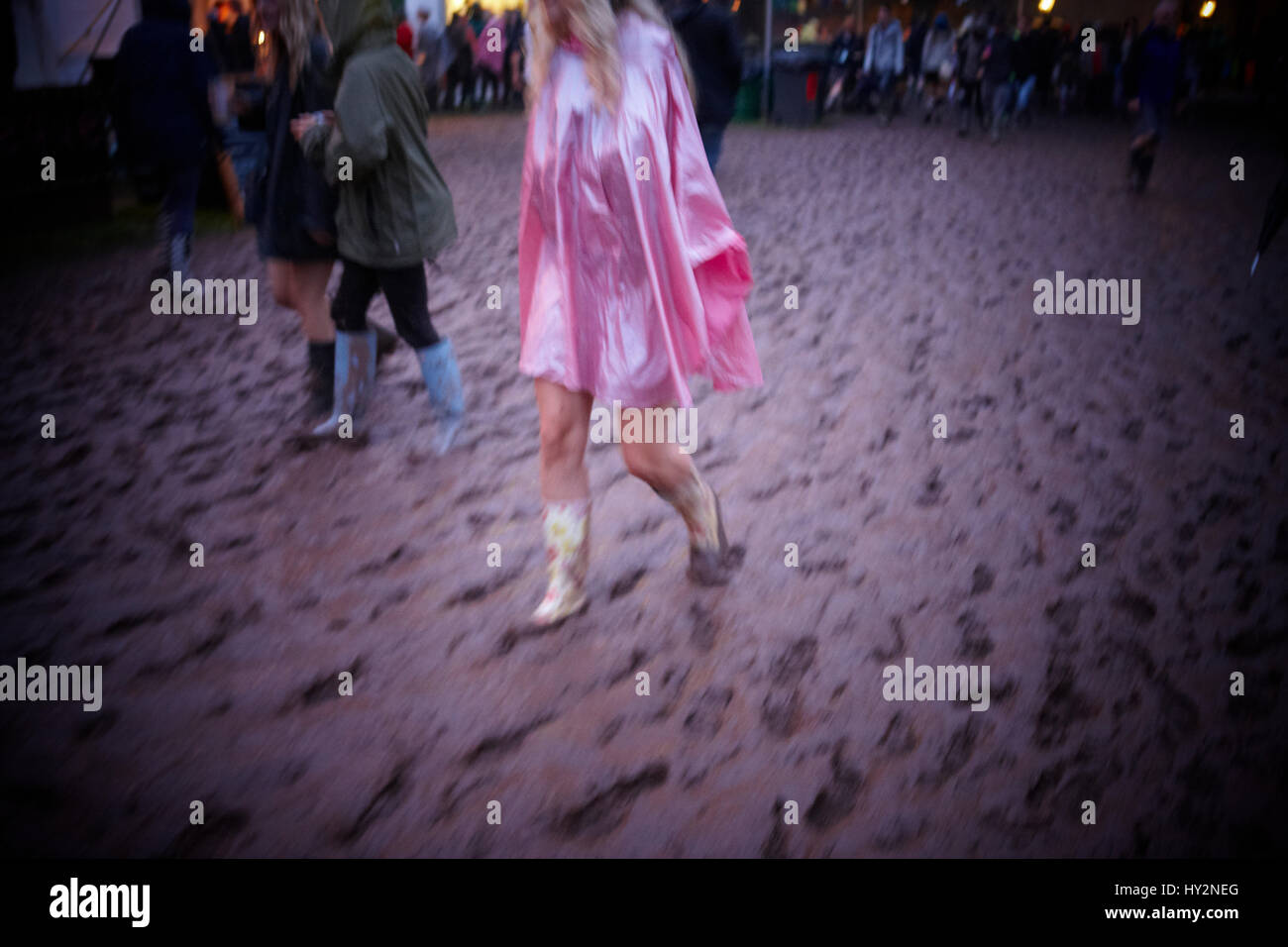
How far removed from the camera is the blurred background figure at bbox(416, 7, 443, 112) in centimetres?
2069

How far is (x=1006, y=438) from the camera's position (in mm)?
4797

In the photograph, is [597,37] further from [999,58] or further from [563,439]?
[999,58]

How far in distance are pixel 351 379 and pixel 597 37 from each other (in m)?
2.31

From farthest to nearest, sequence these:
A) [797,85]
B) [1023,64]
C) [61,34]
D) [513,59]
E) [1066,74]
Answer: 1. [1066,74]
2. [513,59]
3. [797,85]
4. [1023,64]
5. [61,34]

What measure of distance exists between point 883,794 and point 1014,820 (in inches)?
12.7

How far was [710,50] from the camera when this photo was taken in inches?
303

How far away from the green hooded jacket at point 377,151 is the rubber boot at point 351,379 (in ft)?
1.47

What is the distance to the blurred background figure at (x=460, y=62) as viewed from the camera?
21906mm

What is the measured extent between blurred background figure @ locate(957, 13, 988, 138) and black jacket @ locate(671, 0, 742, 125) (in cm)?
1068

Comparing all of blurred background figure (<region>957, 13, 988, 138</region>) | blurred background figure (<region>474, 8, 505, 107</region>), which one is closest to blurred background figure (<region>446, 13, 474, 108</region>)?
A: blurred background figure (<region>474, 8, 505, 107</region>)

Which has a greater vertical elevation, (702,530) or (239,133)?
(239,133)

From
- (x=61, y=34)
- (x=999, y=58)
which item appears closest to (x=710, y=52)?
(x=61, y=34)

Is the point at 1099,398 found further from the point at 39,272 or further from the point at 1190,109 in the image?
the point at 1190,109

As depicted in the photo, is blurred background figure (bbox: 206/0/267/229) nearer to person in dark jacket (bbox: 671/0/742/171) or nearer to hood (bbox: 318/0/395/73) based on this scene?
hood (bbox: 318/0/395/73)
